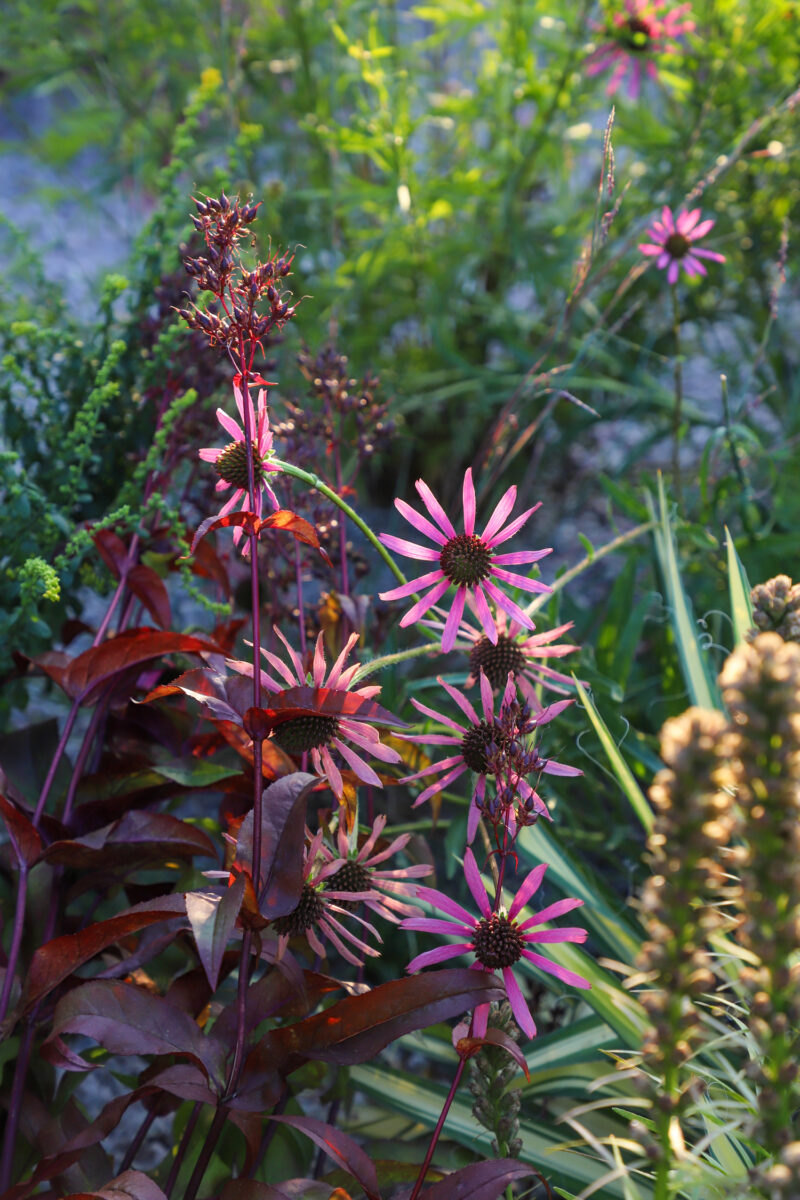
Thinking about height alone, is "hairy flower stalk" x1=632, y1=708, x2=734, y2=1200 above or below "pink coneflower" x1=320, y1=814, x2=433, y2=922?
below

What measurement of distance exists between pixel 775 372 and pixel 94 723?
1.09m

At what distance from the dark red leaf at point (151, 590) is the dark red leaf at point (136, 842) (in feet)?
0.63

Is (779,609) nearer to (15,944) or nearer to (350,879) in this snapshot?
(350,879)

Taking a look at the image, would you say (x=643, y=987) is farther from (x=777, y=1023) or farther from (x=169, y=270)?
(x=169, y=270)

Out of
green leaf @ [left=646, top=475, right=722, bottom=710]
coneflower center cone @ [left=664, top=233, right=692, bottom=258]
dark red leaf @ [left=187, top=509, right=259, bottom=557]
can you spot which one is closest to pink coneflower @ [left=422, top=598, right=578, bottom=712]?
green leaf @ [left=646, top=475, right=722, bottom=710]

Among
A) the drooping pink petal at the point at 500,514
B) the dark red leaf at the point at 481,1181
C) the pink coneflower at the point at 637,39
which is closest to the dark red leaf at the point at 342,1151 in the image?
the dark red leaf at the point at 481,1181

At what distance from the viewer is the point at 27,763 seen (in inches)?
33.2

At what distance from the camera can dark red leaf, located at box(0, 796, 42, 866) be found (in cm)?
66

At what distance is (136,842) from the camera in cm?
70

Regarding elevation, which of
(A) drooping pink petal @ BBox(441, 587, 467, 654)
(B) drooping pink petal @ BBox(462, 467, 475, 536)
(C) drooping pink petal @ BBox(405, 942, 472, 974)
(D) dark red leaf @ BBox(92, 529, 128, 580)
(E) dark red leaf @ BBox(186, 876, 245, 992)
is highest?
(D) dark red leaf @ BBox(92, 529, 128, 580)

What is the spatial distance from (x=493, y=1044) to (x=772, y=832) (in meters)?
0.26

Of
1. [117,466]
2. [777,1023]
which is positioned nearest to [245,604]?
[117,466]

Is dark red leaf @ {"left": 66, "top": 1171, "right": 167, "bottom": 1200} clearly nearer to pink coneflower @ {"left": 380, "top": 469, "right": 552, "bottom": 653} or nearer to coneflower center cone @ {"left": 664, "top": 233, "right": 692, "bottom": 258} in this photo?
pink coneflower @ {"left": 380, "top": 469, "right": 552, "bottom": 653}

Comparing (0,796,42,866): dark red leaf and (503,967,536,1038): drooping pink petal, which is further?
(0,796,42,866): dark red leaf
